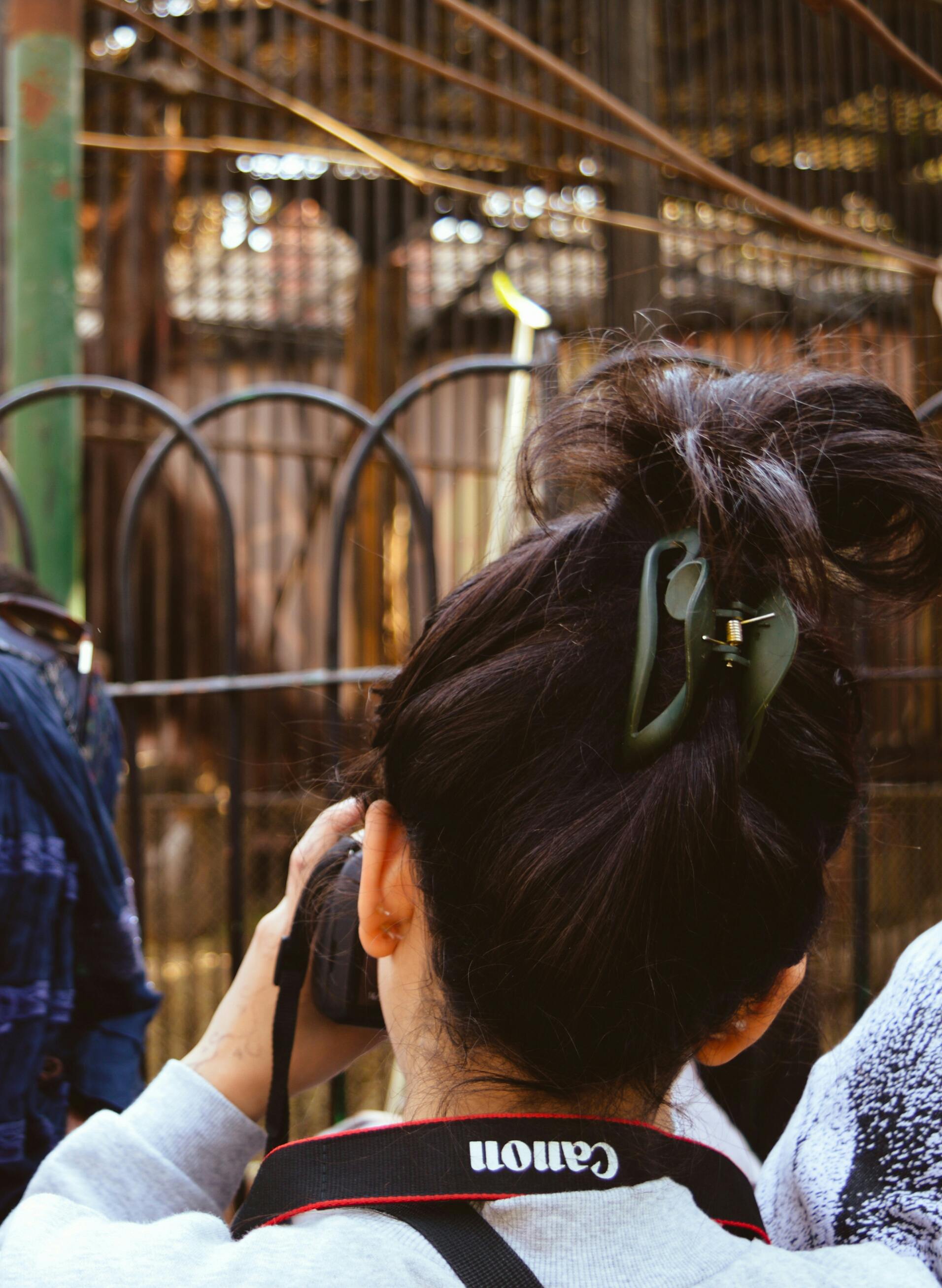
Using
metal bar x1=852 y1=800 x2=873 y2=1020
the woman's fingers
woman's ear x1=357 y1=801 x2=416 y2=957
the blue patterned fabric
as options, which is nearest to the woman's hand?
the woman's fingers

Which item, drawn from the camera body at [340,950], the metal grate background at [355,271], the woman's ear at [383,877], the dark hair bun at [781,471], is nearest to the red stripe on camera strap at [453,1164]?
the woman's ear at [383,877]

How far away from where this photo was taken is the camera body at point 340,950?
0.93 metres

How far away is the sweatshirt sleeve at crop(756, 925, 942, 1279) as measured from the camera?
75 cm

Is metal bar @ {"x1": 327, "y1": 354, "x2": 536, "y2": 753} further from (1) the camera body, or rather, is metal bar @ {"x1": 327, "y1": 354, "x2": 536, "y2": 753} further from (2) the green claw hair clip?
(2) the green claw hair clip

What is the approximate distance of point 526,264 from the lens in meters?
4.78

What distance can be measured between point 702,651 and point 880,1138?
40 cm

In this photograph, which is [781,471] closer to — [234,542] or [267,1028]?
[267,1028]

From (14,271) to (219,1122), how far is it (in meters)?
1.43

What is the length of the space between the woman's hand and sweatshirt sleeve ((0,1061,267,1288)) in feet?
0.06

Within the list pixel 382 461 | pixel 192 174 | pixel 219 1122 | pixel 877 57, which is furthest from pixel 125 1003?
pixel 877 57

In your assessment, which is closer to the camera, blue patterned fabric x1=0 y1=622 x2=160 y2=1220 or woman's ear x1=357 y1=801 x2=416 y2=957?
woman's ear x1=357 y1=801 x2=416 y2=957

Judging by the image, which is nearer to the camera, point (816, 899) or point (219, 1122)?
point (816, 899)

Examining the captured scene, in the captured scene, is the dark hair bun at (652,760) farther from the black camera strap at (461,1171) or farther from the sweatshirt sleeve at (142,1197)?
the sweatshirt sleeve at (142,1197)

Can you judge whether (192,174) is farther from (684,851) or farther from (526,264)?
(684,851)
